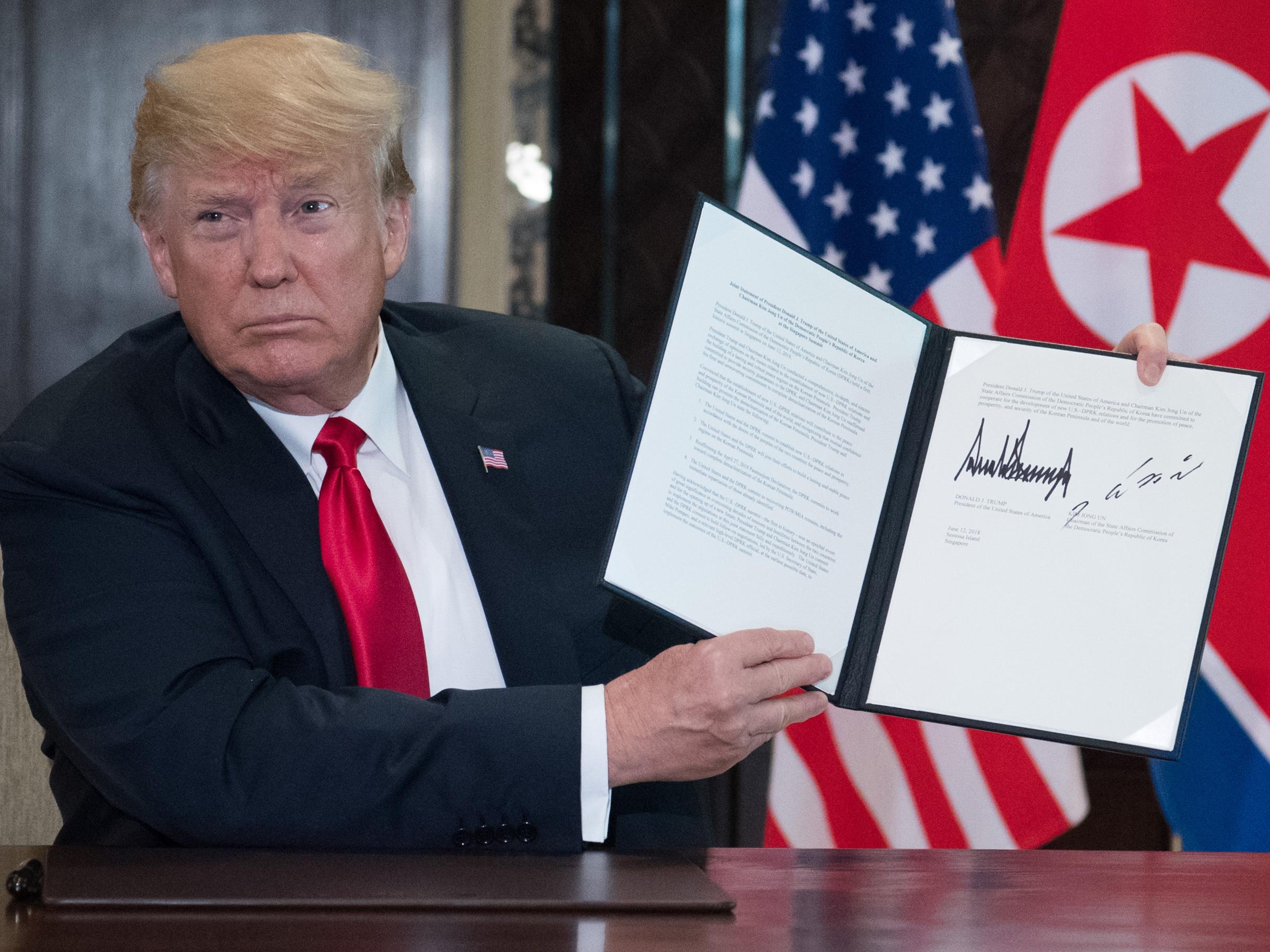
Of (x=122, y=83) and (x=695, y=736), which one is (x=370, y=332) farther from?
(x=122, y=83)

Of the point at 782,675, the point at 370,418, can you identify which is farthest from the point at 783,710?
the point at 370,418

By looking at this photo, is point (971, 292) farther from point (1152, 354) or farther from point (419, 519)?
point (419, 519)

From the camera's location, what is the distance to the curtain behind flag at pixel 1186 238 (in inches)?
83.7

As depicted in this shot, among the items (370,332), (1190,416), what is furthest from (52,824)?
(1190,416)

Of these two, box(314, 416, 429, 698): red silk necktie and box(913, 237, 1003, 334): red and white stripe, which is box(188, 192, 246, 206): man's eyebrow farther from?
box(913, 237, 1003, 334): red and white stripe

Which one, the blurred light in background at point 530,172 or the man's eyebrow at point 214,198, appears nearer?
the man's eyebrow at point 214,198

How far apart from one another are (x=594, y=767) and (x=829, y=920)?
1.08 ft

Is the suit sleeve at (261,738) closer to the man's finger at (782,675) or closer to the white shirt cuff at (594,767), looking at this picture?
the white shirt cuff at (594,767)

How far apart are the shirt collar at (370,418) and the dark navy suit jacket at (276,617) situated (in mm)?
32

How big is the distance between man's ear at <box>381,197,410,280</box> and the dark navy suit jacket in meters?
0.13

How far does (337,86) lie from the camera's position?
1.53 m

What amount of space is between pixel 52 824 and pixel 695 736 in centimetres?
85

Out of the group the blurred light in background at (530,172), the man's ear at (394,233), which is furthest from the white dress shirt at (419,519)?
the blurred light in background at (530,172)
